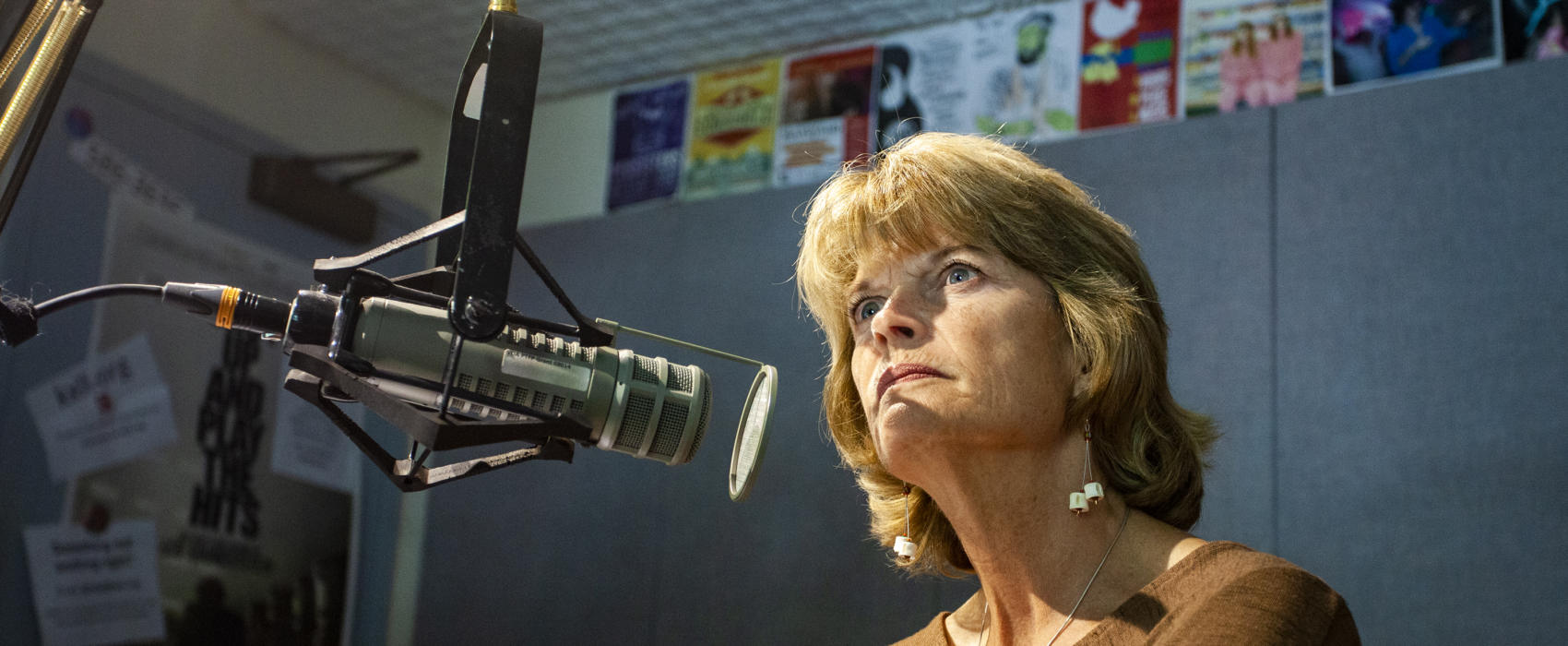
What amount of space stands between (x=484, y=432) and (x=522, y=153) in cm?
17

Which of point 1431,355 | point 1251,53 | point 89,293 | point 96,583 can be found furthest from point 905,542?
point 96,583

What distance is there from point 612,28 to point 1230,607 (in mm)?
2328

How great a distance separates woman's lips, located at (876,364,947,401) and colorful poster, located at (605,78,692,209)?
6.59ft

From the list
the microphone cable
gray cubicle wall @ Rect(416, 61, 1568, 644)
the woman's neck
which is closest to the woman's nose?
the woman's neck

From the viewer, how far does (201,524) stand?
249cm

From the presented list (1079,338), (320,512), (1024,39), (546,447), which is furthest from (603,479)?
(546,447)

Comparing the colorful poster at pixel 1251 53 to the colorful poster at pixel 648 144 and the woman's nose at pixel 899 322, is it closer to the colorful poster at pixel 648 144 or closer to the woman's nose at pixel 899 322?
the colorful poster at pixel 648 144

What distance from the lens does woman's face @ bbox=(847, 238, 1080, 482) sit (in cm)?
112

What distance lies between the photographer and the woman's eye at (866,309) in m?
1.24

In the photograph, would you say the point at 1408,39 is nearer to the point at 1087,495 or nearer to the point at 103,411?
the point at 1087,495

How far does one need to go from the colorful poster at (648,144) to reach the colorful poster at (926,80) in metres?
0.53

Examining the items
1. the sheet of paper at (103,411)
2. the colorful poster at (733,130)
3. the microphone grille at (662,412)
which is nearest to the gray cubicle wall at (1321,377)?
the colorful poster at (733,130)

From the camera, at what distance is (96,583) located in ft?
7.47

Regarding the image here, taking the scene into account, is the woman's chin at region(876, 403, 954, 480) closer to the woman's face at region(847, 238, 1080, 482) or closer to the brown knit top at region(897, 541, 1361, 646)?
the woman's face at region(847, 238, 1080, 482)
